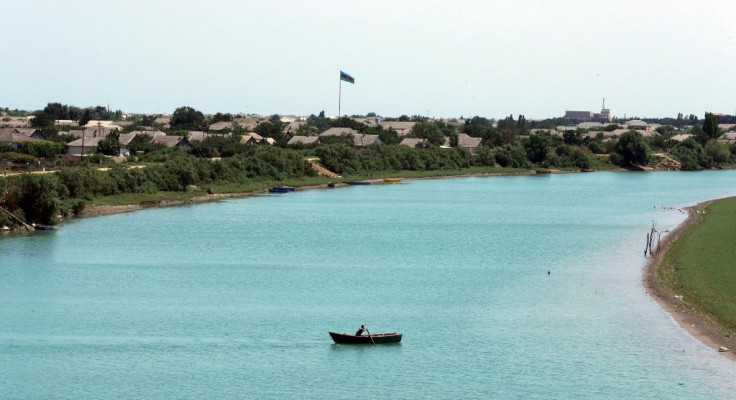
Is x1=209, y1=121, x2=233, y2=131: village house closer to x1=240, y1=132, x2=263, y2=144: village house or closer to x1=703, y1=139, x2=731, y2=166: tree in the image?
x1=240, y1=132, x2=263, y2=144: village house

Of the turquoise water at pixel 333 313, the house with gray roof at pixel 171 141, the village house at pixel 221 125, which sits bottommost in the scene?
the turquoise water at pixel 333 313

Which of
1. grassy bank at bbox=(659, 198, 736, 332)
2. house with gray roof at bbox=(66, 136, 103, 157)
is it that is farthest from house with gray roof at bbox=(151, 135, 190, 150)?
grassy bank at bbox=(659, 198, 736, 332)

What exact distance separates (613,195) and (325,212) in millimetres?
36341

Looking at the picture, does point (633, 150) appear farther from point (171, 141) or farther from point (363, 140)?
point (171, 141)

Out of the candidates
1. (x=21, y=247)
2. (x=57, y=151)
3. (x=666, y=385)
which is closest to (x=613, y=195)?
(x=57, y=151)

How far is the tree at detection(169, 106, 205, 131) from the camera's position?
172 m

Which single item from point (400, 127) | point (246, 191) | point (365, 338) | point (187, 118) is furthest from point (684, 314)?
point (400, 127)

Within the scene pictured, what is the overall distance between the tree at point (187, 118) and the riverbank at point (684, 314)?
5089 inches

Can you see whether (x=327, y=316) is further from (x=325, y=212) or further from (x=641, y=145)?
(x=641, y=145)

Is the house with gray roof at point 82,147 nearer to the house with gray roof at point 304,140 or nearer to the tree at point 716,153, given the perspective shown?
the house with gray roof at point 304,140

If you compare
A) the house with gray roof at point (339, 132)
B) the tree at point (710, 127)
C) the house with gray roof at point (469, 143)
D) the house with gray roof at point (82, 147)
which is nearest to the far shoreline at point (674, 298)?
the house with gray roof at point (82, 147)

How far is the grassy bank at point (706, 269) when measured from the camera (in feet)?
120

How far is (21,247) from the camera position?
51938mm

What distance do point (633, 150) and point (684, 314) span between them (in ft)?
400
